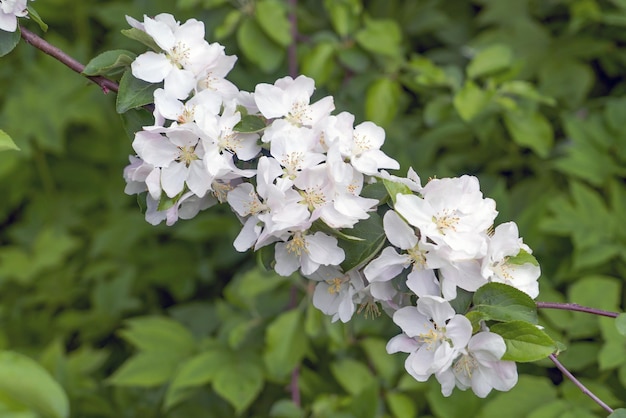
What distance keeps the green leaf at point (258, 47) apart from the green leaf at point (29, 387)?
3.22 ft

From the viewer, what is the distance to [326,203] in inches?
42.8

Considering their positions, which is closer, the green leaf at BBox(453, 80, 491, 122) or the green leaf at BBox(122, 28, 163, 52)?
the green leaf at BBox(122, 28, 163, 52)

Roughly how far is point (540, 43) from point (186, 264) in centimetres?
142

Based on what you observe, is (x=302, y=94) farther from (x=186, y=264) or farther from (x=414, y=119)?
(x=186, y=264)

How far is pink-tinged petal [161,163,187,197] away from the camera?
114cm

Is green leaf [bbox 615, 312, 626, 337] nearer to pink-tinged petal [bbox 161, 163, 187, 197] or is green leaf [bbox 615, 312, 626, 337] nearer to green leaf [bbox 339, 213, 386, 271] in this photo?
green leaf [bbox 339, 213, 386, 271]

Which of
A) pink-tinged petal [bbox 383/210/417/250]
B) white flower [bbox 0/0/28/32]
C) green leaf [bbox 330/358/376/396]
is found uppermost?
white flower [bbox 0/0/28/32]

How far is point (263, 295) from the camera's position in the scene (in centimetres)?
232

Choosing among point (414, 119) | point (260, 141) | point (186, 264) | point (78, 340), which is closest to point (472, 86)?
point (414, 119)

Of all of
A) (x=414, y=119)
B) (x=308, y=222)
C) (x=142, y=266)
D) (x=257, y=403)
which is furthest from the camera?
(x=142, y=266)

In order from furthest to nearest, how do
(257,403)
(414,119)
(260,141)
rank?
1. (414,119)
2. (257,403)
3. (260,141)

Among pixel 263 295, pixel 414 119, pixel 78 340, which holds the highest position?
pixel 414 119

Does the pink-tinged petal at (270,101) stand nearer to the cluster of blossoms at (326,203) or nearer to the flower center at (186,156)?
the cluster of blossoms at (326,203)

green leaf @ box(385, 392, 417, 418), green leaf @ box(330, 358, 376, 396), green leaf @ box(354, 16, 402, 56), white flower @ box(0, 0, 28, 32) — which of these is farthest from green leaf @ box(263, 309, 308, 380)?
white flower @ box(0, 0, 28, 32)
